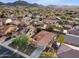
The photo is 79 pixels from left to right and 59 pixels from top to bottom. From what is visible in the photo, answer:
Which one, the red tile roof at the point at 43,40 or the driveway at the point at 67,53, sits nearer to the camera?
the driveway at the point at 67,53

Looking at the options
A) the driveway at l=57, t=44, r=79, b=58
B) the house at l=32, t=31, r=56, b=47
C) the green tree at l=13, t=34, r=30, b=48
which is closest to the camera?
the driveway at l=57, t=44, r=79, b=58

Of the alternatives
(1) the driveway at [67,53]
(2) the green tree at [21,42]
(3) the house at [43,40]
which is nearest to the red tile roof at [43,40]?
(3) the house at [43,40]

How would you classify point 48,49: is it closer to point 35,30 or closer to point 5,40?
point 5,40

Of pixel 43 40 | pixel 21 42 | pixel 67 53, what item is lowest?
pixel 43 40

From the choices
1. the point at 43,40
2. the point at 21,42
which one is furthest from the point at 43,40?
the point at 21,42

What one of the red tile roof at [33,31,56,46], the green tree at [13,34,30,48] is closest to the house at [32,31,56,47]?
the red tile roof at [33,31,56,46]

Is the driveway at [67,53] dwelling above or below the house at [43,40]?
above

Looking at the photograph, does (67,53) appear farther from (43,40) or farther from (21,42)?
(21,42)

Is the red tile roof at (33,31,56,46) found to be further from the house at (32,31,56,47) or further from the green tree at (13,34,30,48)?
the green tree at (13,34,30,48)

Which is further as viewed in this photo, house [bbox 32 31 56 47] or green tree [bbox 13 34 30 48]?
house [bbox 32 31 56 47]

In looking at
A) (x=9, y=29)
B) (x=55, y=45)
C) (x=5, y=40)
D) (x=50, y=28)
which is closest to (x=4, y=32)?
(x=9, y=29)

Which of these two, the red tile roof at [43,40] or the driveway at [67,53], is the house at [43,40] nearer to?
the red tile roof at [43,40]
